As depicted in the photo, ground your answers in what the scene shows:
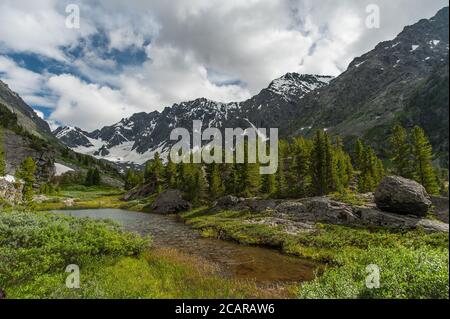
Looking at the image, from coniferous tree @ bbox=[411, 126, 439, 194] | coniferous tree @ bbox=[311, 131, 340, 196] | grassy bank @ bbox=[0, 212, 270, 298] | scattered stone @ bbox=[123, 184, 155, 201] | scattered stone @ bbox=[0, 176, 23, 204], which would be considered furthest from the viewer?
scattered stone @ bbox=[123, 184, 155, 201]

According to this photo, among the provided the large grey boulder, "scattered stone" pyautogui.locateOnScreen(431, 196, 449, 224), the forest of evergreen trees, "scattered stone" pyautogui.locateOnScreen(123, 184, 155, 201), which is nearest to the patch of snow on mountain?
"scattered stone" pyautogui.locateOnScreen(123, 184, 155, 201)

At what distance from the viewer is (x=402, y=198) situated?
37.1 meters

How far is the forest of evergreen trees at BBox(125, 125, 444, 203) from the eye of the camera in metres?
58.3

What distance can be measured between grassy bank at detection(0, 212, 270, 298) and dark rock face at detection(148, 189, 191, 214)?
56.2 metres

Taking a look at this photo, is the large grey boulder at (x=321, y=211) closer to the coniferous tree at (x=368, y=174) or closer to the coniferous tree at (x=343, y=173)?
the coniferous tree at (x=343, y=173)

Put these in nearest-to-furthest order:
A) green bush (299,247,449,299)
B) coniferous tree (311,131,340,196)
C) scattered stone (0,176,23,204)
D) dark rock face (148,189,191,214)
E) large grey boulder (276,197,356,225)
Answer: green bush (299,247,449,299) < large grey boulder (276,197,356,225) < scattered stone (0,176,23,204) < coniferous tree (311,131,340,196) < dark rock face (148,189,191,214)

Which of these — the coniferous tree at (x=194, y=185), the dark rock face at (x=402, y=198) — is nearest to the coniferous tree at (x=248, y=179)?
the coniferous tree at (x=194, y=185)

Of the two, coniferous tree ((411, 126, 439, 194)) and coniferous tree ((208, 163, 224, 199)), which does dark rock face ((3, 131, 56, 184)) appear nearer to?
Result: coniferous tree ((208, 163, 224, 199))

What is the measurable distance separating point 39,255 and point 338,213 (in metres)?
35.3

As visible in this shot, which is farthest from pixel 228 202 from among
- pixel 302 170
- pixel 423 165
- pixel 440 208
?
pixel 423 165

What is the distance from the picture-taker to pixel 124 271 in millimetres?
17812

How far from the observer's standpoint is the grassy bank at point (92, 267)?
1352 cm

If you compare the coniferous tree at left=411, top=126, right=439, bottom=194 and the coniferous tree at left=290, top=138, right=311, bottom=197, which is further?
the coniferous tree at left=290, top=138, right=311, bottom=197
